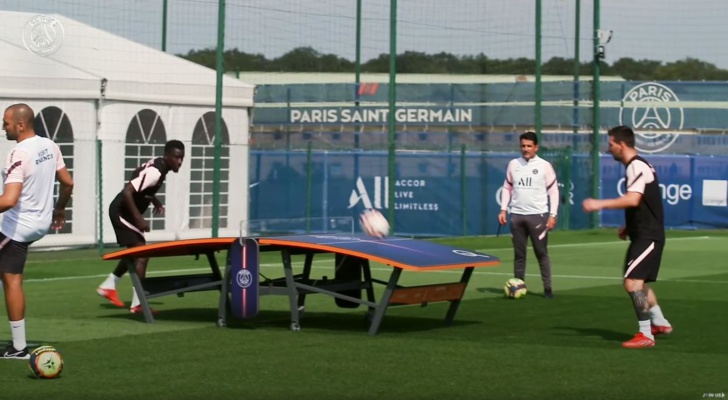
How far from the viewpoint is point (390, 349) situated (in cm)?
1203

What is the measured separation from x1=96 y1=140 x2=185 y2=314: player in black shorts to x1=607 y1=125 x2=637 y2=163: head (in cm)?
485

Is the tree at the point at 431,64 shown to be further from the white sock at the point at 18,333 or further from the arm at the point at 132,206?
the white sock at the point at 18,333

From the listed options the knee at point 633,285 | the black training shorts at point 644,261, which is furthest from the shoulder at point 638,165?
the knee at point 633,285

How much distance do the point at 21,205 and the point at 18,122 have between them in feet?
2.13

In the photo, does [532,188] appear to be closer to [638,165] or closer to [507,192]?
[507,192]

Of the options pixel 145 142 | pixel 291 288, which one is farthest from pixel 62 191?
pixel 145 142

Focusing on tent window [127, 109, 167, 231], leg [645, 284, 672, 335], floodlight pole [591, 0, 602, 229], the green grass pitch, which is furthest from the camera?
floodlight pole [591, 0, 602, 229]

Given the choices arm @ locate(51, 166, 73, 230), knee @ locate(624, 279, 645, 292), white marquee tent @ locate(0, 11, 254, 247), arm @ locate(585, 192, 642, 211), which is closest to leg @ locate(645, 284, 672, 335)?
knee @ locate(624, 279, 645, 292)

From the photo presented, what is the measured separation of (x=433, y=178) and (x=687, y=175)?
660 centimetres

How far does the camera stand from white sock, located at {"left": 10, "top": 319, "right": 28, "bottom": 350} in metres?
11.0

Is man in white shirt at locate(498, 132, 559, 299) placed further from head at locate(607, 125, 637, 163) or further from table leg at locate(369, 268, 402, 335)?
head at locate(607, 125, 637, 163)

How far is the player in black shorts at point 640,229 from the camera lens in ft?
40.4

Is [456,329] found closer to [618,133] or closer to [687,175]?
[618,133]

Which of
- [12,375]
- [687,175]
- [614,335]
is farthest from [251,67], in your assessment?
[12,375]
